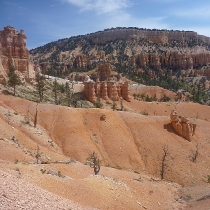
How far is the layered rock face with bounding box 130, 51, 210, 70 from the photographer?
152 m

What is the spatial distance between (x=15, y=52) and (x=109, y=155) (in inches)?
1447

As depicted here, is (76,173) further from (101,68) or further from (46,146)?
(101,68)

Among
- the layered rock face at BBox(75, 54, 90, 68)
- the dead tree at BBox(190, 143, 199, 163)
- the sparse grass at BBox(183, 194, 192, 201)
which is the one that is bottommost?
the dead tree at BBox(190, 143, 199, 163)

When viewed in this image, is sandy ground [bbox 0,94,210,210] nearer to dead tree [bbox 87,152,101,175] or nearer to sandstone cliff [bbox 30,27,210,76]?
dead tree [bbox 87,152,101,175]

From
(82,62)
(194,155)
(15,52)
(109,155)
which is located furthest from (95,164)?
(82,62)

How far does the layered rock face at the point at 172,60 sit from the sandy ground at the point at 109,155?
106 m

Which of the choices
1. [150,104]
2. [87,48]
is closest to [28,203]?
[150,104]

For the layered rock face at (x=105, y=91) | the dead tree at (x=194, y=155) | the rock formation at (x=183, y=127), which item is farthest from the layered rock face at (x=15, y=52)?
the dead tree at (x=194, y=155)

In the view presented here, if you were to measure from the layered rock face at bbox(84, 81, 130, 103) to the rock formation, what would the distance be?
27908 mm

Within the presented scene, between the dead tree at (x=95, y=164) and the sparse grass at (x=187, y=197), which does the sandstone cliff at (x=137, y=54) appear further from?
the sparse grass at (x=187, y=197)

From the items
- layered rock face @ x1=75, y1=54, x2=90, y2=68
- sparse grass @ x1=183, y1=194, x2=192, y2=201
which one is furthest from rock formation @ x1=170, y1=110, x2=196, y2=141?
layered rock face @ x1=75, y1=54, x2=90, y2=68

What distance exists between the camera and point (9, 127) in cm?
3203

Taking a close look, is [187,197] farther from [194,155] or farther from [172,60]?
[172,60]

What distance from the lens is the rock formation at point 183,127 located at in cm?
4331
